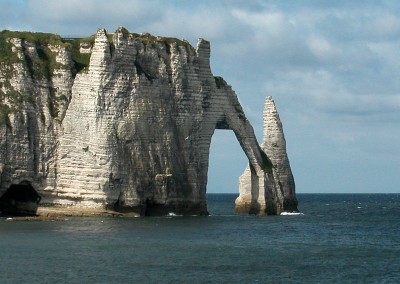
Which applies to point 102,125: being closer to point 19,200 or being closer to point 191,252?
point 19,200

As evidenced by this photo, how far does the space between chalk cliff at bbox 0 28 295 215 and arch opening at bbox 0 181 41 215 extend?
0.07m

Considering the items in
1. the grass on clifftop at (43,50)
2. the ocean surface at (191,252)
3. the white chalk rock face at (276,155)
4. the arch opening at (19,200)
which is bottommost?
the ocean surface at (191,252)

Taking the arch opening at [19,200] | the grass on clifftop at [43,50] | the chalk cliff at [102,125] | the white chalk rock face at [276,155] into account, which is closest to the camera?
the chalk cliff at [102,125]

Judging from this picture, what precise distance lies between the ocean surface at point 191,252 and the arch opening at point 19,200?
585cm

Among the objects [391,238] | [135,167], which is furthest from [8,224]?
[391,238]

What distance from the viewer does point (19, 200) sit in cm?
7494

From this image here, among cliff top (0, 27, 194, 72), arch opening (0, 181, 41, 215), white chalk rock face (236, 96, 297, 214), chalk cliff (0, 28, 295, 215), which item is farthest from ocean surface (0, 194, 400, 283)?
cliff top (0, 27, 194, 72)

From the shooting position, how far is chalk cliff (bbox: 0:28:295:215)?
71.2 m

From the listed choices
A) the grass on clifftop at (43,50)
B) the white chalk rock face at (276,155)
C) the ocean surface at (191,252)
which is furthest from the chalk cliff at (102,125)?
the white chalk rock face at (276,155)

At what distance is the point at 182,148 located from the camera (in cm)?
7612

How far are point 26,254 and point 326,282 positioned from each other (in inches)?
593

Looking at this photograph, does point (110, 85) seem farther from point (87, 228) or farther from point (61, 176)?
point (87, 228)

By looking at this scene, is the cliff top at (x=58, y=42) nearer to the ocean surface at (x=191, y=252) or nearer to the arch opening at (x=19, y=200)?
the arch opening at (x=19, y=200)

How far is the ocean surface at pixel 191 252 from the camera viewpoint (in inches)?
1674
